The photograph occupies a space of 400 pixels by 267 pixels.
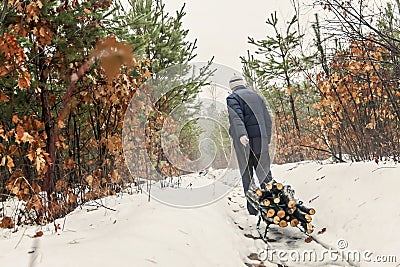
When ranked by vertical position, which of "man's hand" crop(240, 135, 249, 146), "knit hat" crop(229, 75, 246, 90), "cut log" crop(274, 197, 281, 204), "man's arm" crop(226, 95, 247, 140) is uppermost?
"knit hat" crop(229, 75, 246, 90)

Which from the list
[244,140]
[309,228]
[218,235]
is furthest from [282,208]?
[244,140]

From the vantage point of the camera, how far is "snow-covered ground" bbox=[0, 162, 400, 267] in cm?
217

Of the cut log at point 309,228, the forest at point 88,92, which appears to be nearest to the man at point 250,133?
the cut log at point 309,228

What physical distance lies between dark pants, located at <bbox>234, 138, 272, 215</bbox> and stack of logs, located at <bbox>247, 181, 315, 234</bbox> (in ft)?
2.33

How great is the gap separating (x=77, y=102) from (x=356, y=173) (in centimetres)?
348

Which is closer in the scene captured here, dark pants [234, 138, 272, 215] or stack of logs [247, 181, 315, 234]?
stack of logs [247, 181, 315, 234]

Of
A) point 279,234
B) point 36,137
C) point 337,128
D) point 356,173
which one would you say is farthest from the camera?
point 337,128

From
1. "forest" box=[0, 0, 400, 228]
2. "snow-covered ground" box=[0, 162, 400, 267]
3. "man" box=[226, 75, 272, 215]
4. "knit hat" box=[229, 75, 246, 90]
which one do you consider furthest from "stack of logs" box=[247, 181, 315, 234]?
"knit hat" box=[229, 75, 246, 90]

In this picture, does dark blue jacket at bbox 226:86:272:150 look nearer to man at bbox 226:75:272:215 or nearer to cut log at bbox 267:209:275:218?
man at bbox 226:75:272:215

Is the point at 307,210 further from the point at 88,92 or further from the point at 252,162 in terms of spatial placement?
the point at 88,92

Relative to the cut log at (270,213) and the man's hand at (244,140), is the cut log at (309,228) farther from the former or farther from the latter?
the man's hand at (244,140)

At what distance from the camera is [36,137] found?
3291 mm

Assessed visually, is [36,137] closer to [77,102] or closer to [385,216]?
[77,102]

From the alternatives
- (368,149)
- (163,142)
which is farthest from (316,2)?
(163,142)
